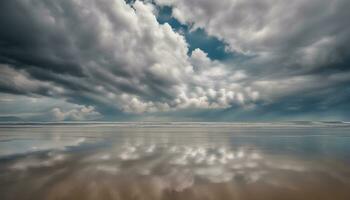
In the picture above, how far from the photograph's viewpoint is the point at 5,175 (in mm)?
7895

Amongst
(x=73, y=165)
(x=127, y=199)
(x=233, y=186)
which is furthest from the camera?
(x=73, y=165)

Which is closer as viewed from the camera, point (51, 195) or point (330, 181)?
point (51, 195)

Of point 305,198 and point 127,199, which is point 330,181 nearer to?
point 305,198

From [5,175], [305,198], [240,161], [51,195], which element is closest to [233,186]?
[305,198]

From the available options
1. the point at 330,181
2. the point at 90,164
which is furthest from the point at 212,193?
the point at 90,164

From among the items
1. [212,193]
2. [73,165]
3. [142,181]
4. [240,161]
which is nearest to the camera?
[212,193]

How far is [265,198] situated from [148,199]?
3.36m

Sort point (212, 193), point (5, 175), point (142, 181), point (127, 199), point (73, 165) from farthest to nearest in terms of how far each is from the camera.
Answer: point (73, 165), point (5, 175), point (142, 181), point (212, 193), point (127, 199)

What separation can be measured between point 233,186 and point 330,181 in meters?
3.72

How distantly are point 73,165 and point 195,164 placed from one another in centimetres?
602

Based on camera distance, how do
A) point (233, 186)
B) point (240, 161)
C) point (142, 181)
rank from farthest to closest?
point (240, 161) → point (142, 181) → point (233, 186)

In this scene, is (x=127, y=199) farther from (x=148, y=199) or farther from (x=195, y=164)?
(x=195, y=164)

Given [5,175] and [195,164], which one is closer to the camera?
[5,175]

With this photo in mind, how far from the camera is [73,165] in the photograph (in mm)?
9680
